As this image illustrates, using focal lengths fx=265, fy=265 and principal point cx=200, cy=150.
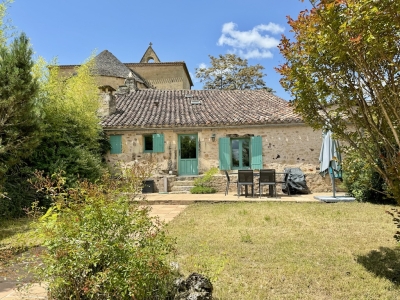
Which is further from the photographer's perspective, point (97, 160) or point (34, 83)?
point (97, 160)

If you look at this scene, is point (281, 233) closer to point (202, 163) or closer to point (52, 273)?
point (52, 273)

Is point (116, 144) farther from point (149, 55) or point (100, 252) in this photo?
point (149, 55)

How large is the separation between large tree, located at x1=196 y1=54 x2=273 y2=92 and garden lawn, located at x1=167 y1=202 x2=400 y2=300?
932 inches

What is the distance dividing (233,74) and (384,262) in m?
27.8

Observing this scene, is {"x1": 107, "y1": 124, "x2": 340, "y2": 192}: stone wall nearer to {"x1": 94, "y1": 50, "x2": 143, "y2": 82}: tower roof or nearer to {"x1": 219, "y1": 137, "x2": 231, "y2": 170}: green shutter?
{"x1": 219, "y1": 137, "x2": 231, "y2": 170}: green shutter

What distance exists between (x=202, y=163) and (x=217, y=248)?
8493 millimetres

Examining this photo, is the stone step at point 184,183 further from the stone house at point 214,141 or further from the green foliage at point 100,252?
the green foliage at point 100,252

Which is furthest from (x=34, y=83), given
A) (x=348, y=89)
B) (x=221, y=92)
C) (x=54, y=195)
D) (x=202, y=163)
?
(x=221, y=92)

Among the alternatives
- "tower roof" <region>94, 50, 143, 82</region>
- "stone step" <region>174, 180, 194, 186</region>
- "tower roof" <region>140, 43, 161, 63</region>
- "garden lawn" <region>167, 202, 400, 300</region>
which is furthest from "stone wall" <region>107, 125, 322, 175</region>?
"tower roof" <region>140, 43, 161, 63</region>

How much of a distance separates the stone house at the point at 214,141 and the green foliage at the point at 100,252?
32.2ft

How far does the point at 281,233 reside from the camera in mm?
5098

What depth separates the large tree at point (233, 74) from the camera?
2891 cm

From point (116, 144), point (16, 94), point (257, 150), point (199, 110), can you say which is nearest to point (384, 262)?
point (16, 94)

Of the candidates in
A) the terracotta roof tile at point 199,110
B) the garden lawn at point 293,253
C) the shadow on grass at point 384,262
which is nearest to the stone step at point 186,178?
the terracotta roof tile at point 199,110
